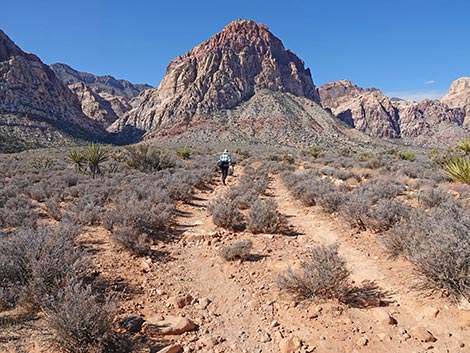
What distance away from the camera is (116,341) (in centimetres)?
301

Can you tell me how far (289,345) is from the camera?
3174 mm

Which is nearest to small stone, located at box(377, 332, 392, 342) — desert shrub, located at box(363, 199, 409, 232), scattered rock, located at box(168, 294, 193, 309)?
scattered rock, located at box(168, 294, 193, 309)

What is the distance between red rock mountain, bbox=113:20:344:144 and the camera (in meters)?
84.1

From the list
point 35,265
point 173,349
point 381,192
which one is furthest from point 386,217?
point 35,265

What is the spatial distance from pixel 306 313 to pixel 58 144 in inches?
2686

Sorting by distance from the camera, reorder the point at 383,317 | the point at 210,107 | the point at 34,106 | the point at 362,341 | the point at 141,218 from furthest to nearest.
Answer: the point at 210,107 → the point at 34,106 → the point at 141,218 → the point at 383,317 → the point at 362,341

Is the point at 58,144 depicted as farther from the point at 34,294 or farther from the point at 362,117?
the point at 362,117

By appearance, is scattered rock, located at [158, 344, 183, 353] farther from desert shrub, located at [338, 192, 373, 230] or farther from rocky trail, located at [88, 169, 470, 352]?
desert shrub, located at [338, 192, 373, 230]

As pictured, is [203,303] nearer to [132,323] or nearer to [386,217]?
[132,323]

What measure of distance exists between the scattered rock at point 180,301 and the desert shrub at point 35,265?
133 centimetres

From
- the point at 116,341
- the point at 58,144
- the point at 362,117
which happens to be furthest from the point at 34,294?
the point at 362,117

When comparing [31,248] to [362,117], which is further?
[362,117]

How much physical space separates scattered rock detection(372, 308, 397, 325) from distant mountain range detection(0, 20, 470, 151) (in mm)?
56742

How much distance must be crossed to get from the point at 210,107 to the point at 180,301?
90.9 metres
